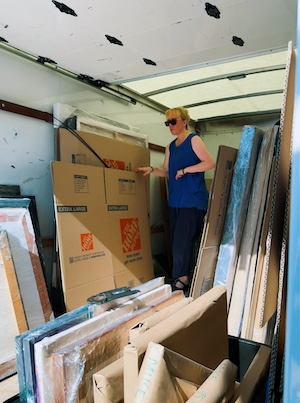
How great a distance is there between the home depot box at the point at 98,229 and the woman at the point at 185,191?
0.37m

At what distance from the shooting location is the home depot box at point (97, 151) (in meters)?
2.50

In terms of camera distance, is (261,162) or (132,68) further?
(132,68)

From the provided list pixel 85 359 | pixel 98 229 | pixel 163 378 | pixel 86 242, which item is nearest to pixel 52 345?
pixel 85 359

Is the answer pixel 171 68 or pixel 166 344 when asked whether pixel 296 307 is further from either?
pixel 171 68

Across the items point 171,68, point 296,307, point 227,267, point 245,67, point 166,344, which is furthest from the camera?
point 245,67

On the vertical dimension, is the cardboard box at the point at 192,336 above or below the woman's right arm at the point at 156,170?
below

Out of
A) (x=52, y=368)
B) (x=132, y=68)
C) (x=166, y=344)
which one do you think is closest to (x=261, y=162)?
(x=132, y=68)

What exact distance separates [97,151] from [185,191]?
33.9 inches

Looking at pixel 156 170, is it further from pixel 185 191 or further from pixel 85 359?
pixel 85 359

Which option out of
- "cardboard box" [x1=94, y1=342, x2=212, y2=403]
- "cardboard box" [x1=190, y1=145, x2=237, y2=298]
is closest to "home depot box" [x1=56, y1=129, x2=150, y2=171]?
"cardboard box" [x1=190, y1=145, x2=237, y2=298]

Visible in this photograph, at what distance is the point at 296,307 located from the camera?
0.37m

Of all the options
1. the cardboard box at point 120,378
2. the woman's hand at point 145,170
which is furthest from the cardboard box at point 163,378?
the woman's hand at point 145,170

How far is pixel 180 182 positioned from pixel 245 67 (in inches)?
44.6

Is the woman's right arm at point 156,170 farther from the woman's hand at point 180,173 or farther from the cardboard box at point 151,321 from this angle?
the cardboard box at point 151,321
